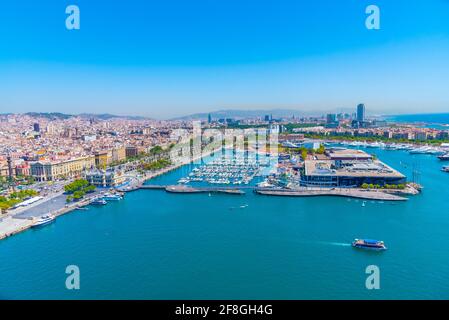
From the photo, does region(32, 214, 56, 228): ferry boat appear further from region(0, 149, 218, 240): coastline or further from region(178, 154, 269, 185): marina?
region(178, 154, 269, 185): marina

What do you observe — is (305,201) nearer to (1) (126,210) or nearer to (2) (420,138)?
(1) (126,210)

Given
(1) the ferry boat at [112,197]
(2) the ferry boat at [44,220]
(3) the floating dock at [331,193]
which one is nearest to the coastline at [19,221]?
(2) the ferry boat at [44,220]

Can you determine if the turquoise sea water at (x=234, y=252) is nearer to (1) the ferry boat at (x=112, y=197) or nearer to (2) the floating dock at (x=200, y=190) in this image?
(1) the ferry boat at (x=112, y=197)

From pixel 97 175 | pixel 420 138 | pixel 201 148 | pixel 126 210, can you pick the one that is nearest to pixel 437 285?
pixel 126 210

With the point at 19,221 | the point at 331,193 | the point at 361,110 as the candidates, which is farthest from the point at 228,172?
the point at 361,110

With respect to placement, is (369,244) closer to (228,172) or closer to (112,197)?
(112,197)

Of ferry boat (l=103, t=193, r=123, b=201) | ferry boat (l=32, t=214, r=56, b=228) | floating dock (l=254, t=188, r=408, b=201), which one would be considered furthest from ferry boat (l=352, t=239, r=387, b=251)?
ferry boat (l=103, t=193, r=123, b=201)
